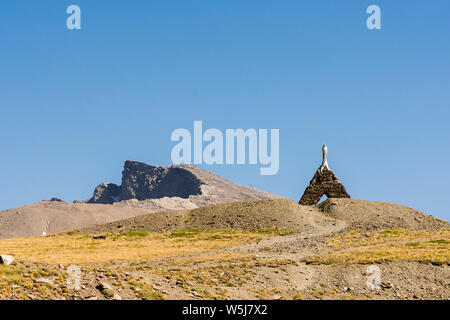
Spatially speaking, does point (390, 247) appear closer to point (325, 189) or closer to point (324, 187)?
point (325, 189)

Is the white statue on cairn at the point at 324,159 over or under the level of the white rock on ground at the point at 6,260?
over

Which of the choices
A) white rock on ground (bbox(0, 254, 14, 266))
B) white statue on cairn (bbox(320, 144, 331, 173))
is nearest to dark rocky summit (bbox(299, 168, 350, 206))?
white statue on cairn (bbox(320, 144, 331, 173))

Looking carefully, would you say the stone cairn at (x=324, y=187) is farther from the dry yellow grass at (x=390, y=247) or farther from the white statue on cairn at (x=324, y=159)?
the dry yellow grass at (x=390, y=247)

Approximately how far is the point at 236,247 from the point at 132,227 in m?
23.8

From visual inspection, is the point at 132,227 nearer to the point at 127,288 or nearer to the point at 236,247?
the point at 236,247

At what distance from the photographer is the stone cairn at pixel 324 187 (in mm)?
83750

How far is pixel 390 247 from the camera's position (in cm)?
5406

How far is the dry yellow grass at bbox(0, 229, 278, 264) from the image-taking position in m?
53.8

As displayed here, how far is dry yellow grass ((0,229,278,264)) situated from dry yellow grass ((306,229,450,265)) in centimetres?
1109

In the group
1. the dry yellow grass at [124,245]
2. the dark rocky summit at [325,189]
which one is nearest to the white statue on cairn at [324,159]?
the dark rocky summit at [325,189]

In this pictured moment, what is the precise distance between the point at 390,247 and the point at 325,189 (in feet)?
98.2

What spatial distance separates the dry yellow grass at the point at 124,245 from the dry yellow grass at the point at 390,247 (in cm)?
1109

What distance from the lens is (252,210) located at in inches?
3059
